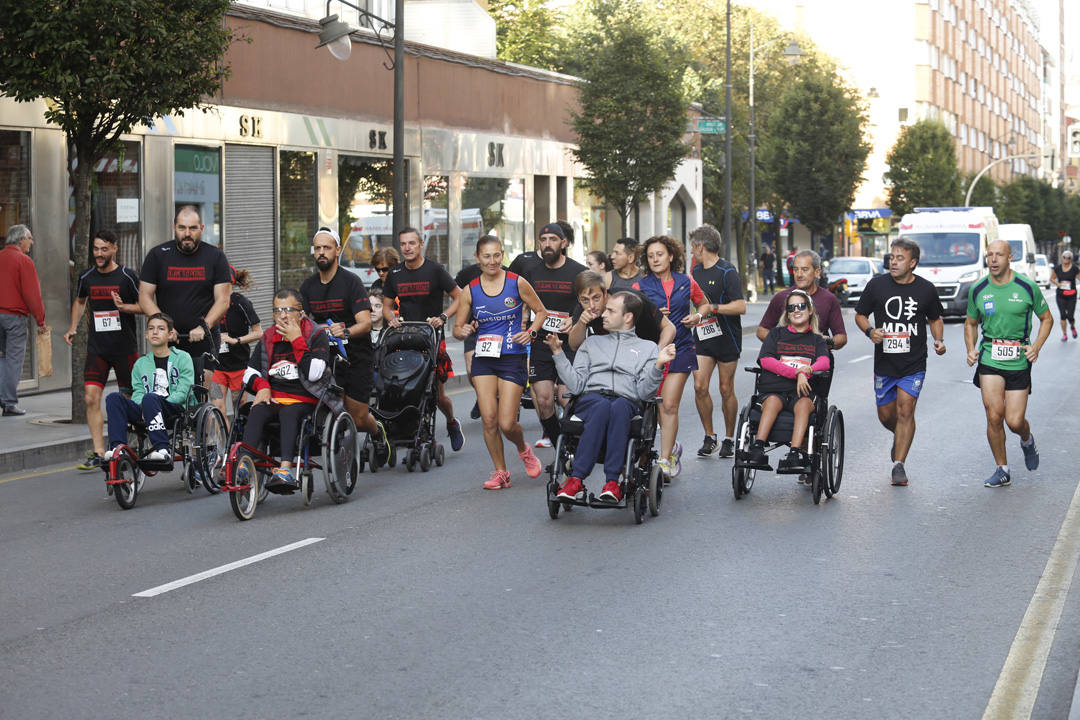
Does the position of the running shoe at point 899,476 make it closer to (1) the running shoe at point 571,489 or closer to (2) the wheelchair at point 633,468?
(2) the wheelchair at point 633,468

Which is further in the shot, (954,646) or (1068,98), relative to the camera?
(1068,98)

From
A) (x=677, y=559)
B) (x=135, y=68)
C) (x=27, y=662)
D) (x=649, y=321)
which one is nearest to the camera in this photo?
(x=27, y=662)

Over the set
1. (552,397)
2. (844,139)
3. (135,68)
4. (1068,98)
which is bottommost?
(552,397)

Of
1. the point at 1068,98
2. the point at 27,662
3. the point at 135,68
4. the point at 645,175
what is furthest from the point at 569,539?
the point at 1068,98

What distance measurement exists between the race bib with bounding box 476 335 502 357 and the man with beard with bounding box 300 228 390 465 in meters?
0.98

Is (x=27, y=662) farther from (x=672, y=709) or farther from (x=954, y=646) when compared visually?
(x=954, y=646)

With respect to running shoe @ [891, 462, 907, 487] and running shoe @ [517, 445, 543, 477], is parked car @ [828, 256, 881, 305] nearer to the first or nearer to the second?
running shoe @ [891, 462, 907, 487]

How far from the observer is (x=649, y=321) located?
9.83 m

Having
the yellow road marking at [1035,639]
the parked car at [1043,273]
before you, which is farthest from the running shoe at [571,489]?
the parked car at [1043,273]

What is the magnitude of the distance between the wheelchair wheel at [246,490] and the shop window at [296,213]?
14140 mm

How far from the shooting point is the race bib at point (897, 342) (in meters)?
10.6

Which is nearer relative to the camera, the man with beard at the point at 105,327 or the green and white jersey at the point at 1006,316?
the green and white jersey at the point at 1006,316

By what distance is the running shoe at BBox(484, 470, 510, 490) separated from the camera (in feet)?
34.9

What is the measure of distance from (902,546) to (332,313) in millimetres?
4662
